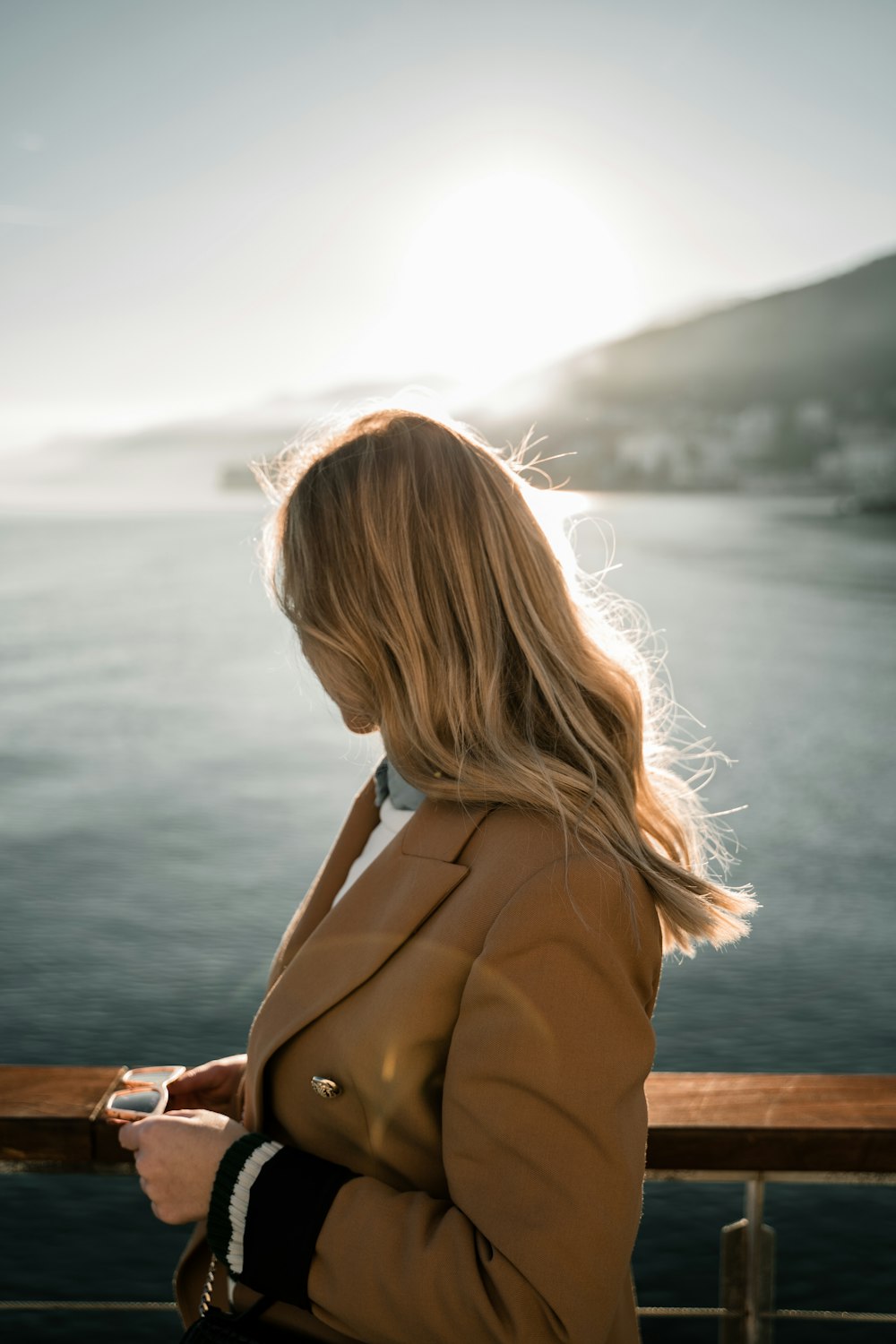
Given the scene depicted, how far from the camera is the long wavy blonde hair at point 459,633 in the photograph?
107 centimetres

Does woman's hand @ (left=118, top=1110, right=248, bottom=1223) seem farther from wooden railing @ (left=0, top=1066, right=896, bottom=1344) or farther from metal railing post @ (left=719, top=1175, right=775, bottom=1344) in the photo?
metal railing post @ (left=719, top=1175, right=775, bottom=1344)

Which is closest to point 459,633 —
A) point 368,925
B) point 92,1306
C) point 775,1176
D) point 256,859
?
point 368,925

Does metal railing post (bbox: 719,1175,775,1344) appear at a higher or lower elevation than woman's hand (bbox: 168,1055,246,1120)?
lower

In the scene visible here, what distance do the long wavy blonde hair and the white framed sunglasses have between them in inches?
17.0

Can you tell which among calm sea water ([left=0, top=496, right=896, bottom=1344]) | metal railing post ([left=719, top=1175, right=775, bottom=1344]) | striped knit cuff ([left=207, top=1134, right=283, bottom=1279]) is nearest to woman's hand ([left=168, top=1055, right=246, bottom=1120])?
striped knit cuff ([left=207, top=1134, right=283, bottom=1279])

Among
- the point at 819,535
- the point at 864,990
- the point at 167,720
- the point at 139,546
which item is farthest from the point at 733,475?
the point at 139,546

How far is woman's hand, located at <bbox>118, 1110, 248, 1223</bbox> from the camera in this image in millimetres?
1021

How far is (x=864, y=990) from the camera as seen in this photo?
32.3ft

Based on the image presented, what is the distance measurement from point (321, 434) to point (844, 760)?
21.7m

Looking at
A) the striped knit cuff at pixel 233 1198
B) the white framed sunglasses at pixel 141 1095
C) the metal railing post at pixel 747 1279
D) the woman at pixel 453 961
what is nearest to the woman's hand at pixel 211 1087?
the white framed sunglasses at pixel 141 1095

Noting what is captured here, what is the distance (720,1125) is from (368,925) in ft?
1.38

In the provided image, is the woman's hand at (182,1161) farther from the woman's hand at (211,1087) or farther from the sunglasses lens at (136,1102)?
the woman's hand at (211,1087)

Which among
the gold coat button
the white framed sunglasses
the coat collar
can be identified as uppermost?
the coat collar

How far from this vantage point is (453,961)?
0.95 metres
